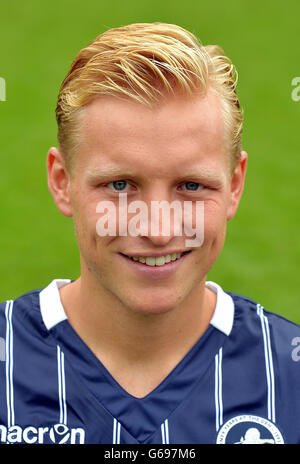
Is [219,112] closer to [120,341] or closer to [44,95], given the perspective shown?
[120,341]

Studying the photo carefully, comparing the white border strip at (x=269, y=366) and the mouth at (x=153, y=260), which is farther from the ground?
the mouth at (x=153, y=260)

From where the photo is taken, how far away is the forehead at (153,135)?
238cm

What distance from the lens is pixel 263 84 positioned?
812 centimetres

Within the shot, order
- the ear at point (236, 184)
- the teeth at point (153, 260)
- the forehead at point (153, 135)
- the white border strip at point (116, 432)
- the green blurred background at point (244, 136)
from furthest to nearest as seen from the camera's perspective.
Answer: the green blurred background at point (244, 136)
the ear at point (236, 184)
the white border strip at point (116, 432)
the teeth at point (153, 260)
the forehead at point (153, 135)

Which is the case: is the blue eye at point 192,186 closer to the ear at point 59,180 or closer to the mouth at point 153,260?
the mouth at point 153,260

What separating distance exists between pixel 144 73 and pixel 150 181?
324 millimetres

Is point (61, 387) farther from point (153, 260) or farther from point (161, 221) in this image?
point (161, 221)

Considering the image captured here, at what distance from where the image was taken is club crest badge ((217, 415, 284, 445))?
104 inches

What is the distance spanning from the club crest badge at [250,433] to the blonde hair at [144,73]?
847 mm

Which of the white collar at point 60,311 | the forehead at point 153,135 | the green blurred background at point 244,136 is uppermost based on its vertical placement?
the green blurred background at point 244,136

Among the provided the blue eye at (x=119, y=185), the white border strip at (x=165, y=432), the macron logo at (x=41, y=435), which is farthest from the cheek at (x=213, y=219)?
the macron logo at (x=41, y=435)

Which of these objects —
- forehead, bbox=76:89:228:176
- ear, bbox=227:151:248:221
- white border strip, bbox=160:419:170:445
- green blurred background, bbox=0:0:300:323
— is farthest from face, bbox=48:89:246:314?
green blurred background, bbox=0:0:300:323

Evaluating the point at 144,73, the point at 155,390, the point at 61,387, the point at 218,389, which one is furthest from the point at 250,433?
the point at 144,73
